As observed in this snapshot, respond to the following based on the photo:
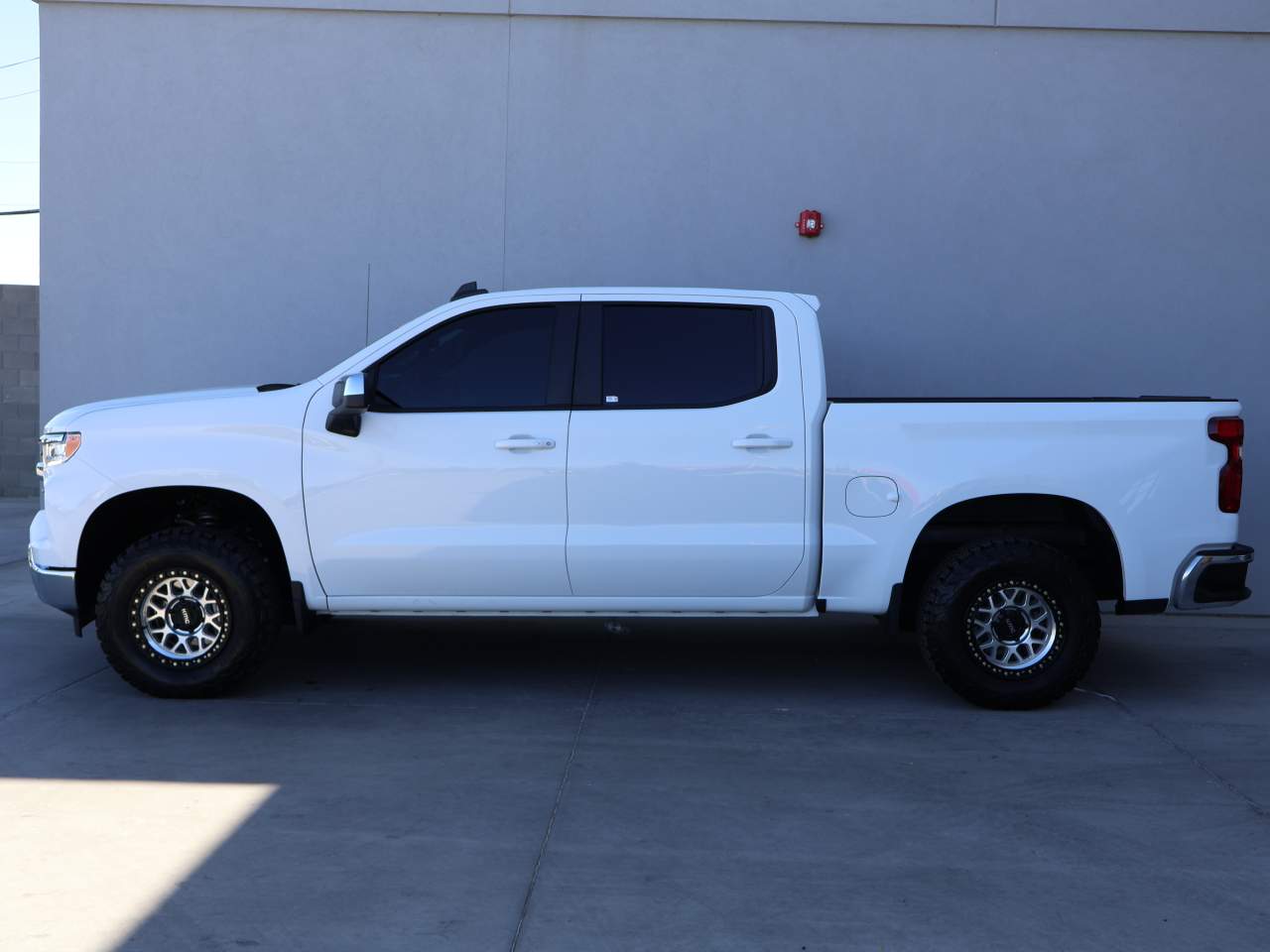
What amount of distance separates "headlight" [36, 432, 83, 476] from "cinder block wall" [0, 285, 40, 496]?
38.0ft

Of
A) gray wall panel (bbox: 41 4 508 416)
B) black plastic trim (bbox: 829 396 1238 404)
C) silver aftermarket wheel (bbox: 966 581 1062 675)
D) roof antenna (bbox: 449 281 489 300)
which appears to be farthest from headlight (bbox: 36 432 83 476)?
silver aftermarket wheel (bbox: 966 581 1062 675)

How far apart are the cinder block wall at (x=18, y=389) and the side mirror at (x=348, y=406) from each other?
12417mm

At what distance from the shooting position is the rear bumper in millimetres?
6254

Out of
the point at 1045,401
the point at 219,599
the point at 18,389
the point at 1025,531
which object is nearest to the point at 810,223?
the point at 1045,401

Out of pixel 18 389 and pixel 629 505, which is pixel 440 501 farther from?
pixel 18 389

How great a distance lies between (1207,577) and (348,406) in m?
4.11

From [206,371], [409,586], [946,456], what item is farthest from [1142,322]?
[206,371]

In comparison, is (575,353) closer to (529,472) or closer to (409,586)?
(529,472)

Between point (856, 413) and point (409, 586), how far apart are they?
2.27 m

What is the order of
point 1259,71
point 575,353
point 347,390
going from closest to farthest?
point 347,390 → point 575,353 → point 1259,71

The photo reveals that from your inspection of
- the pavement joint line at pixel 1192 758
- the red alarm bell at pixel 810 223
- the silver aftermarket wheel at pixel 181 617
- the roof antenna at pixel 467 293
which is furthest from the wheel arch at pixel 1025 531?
the silver aftermarket wheel at pixel 181 617

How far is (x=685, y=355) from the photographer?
6.43m

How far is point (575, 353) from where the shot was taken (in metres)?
6.41

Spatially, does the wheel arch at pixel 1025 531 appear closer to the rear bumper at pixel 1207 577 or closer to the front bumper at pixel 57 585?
the rear bumper at pixel 1207 577
